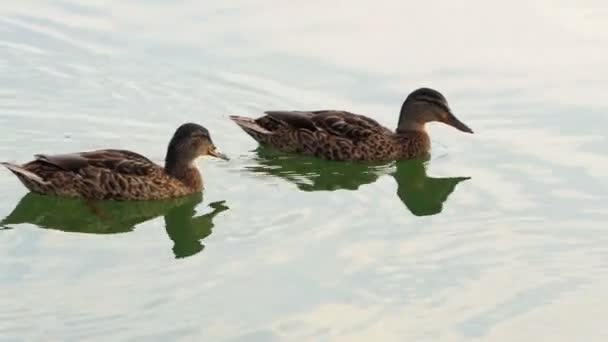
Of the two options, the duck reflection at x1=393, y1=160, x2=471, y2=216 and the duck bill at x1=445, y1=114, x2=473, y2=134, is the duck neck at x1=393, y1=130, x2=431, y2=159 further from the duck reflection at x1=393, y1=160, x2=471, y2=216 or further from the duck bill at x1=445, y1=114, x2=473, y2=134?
the duck bill at x1=445, y1=114, x2=473, y2=134

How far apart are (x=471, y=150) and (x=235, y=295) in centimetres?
461

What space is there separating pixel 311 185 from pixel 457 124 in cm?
190

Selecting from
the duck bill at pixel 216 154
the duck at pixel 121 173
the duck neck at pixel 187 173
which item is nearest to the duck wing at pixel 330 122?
the duck bill at pixel 216 154

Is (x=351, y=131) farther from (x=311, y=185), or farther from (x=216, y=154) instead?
(x=216, y=154)

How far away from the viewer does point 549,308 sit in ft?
32.4

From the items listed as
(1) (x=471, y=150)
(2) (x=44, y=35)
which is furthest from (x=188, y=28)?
(1) (x=471, y=150)

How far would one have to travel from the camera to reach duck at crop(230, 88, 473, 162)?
1388 centimetres

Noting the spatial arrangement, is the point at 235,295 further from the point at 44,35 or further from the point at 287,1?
the point at 287,1

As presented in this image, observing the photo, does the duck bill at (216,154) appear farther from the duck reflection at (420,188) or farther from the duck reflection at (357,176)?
the duck reflection at (420,188)

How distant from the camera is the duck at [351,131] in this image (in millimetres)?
13875

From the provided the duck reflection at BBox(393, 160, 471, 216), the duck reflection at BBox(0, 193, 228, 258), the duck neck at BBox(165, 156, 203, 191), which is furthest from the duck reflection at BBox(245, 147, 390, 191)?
the duck reflection at BBox(0, 193, 228, 258)

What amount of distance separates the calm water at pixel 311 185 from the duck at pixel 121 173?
149 millimetres

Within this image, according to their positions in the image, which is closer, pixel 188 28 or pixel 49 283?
pixel 49 283

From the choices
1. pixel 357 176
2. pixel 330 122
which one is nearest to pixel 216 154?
pixel 357 176
